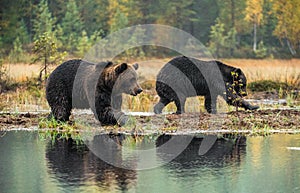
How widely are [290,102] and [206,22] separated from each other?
138ft

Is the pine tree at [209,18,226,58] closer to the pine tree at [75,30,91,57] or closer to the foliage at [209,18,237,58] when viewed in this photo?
the foliage at [209,18,237,58]

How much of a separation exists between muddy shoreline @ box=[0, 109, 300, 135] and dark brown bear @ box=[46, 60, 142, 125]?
28cm

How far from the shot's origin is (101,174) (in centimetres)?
853

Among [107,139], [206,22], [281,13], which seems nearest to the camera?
[107,139]

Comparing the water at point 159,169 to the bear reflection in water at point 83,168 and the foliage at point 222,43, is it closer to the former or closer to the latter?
the bear reflection in water at point 83,168

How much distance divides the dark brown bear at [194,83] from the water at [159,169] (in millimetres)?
2865

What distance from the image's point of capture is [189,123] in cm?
1307

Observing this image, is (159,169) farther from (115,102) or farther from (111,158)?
(115,102)

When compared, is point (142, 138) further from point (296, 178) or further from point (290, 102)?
point (290, 102)

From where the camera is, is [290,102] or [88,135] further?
[290,102]

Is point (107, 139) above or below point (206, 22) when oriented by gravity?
below

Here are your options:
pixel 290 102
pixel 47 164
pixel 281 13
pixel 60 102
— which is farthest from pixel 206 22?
pixel 47 164

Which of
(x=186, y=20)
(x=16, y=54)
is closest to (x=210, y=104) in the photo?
(x=16, y=54)

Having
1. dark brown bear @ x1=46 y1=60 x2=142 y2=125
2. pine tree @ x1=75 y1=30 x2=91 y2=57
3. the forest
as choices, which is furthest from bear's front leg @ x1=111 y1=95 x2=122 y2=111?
the forest
